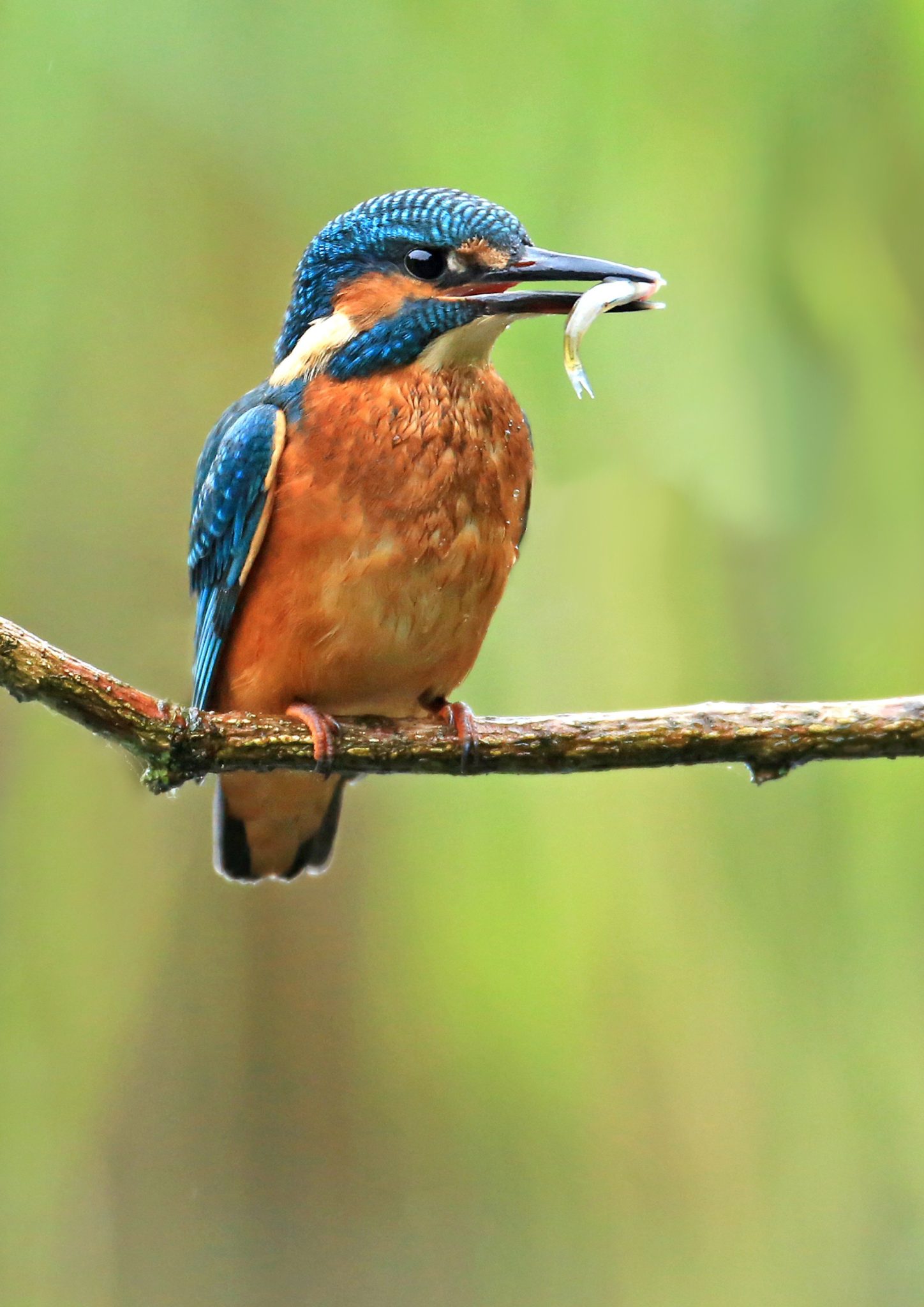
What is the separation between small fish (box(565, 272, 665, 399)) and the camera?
179cm

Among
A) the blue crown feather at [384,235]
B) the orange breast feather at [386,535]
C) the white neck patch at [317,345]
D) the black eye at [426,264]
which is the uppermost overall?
the blue crown feather at [384,235]

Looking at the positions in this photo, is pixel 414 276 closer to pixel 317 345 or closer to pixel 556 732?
pixel 317 345

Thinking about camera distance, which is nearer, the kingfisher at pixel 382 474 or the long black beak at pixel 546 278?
the long black beak at pixel 546 278

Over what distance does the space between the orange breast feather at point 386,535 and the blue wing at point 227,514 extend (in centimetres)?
3

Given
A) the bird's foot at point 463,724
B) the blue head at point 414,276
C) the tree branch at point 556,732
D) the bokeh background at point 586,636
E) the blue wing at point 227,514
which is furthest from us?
the bokeh background at point 586,636

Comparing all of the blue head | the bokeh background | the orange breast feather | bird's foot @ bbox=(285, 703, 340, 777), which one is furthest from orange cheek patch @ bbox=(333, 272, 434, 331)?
bird's foot @ bbox=(285, 703, 340, 777)

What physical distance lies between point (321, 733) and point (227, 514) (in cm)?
50

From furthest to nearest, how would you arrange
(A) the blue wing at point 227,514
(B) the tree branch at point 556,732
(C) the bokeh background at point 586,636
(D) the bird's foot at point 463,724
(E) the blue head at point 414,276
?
(C) the bokeh background at point 586,636 → (A) the blue wing at point 227,514 → (E) the blue head at point 414,276 → (D) the bird's foot at point 463,724 → (B) the tree branch at point 556,732

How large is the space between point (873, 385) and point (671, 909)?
113 cm

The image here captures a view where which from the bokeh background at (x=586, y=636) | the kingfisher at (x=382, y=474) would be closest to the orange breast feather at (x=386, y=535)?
the kingfisher at (x=382, y=474)

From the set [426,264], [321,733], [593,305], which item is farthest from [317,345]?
[321,733]

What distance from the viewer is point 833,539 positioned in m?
2.65

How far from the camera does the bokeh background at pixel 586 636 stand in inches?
102

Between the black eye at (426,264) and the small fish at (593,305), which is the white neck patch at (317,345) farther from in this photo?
the small fish at (593,305)
